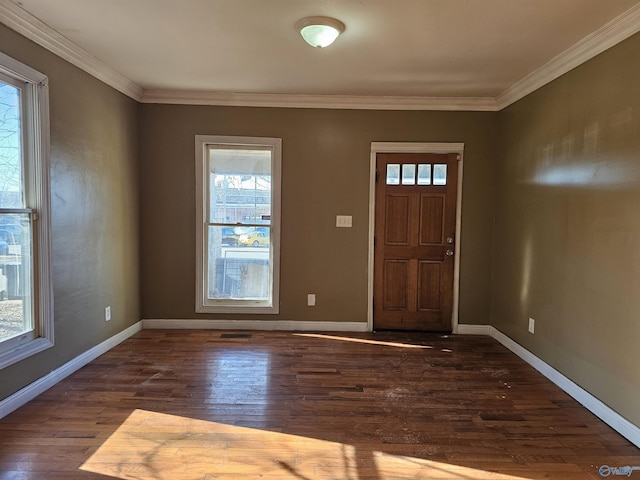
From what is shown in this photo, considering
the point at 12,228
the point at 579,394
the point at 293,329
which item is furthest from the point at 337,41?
the point at 579,394

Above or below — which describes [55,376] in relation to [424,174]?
below

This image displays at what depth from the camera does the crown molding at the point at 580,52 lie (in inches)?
93.7

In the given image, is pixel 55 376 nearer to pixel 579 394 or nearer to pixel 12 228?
pixel 12 228

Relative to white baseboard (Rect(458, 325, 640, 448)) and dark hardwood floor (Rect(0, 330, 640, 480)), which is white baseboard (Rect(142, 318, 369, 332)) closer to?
dark hardwood floor (Rect(0, 330, 640, 480))

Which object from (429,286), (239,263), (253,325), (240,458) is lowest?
(240,458)

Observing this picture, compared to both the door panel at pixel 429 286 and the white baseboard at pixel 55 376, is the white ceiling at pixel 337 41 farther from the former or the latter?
the white baseboard at pixel 55 376

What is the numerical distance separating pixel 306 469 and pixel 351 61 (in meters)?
2.86

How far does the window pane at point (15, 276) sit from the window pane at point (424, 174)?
3.50 meters

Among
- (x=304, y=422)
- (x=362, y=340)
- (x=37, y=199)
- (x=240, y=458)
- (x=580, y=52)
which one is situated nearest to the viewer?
(x=240, y=458)

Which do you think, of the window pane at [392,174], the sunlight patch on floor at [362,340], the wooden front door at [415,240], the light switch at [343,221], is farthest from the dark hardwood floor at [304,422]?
the window pane at [392,174]

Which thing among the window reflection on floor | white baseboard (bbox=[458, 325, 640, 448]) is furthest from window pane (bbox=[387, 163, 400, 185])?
the window reflection on floor

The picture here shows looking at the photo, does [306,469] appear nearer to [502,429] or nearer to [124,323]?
[502,429]

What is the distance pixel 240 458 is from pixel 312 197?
109 inches

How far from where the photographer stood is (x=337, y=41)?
2.81 meters
